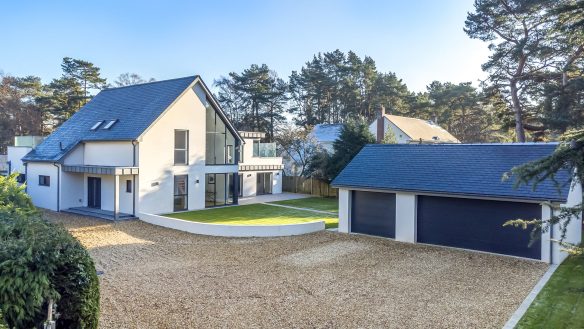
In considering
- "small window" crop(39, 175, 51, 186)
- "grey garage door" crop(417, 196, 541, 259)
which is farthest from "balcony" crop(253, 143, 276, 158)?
"grey garage door" crop(417, 196, 541, 259)

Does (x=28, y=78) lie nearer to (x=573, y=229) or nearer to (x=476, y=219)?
(x=476, y=219)

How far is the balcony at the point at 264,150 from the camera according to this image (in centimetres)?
3008

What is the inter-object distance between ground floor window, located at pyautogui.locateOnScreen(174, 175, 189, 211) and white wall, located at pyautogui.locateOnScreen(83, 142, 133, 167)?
2849mm

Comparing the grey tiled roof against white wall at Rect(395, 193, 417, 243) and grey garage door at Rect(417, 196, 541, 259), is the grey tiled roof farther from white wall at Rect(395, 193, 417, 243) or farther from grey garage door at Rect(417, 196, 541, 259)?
grey garage door at Rect(417, 196, 541, 259)

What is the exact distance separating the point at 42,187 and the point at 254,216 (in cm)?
1293

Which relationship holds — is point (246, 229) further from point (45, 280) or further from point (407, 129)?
point (407, 129)

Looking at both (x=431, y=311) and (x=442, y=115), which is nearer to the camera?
(x=431, y=311)

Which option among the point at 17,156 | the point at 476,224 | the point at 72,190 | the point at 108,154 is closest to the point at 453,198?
the point at 476,224

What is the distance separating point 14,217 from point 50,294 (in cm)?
379

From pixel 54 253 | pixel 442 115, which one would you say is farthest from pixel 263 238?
pixel 442 115

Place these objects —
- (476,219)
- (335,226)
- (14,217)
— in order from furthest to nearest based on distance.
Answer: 1. (335,226)
2. (476,219)
3. (14,217)

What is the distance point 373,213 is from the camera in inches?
659

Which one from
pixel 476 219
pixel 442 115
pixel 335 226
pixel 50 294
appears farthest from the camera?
pixel 442 115

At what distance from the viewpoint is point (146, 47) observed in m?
23.4
